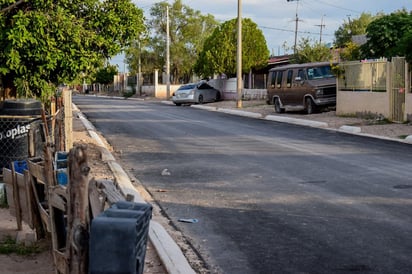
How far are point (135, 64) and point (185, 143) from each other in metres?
60.2

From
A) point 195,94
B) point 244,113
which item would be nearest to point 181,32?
point 195,94

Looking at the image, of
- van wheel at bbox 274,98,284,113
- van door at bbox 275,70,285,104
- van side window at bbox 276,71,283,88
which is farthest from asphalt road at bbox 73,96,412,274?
van wheel at bbox 274,98,284,113

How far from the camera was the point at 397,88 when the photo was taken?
71.2ft

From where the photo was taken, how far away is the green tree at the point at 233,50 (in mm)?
46875

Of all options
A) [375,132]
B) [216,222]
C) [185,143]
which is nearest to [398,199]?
[216,222]

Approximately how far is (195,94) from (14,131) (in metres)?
33.8

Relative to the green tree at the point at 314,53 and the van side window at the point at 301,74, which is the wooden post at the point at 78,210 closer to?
the van side window at the point at 301,74

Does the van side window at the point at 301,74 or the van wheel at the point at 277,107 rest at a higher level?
the van side window at the point at 301,74

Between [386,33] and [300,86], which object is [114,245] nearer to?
[300,86]

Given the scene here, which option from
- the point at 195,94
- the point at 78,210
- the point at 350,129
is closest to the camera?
the point at 78,210

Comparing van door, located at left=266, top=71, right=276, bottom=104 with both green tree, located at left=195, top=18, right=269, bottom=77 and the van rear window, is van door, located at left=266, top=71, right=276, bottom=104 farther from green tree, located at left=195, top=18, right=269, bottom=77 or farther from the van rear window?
green tree, located at left=195, top=18, right=269, bottom=77

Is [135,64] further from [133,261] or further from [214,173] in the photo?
[133,261]

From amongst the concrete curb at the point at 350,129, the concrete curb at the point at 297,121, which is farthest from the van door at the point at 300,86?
the concrete curb at the point at 350,129

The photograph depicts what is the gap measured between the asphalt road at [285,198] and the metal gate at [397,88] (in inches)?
172
